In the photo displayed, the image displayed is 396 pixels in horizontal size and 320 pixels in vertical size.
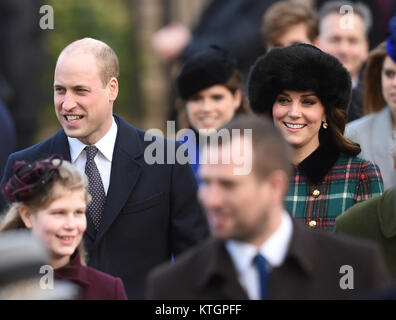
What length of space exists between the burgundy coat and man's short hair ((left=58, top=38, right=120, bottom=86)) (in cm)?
119

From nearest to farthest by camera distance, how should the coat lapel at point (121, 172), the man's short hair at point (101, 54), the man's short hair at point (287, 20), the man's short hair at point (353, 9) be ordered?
the coat lapel at point (121, 172) < the man's short hair at point (101, 54) < the man's short hair at point (287, 20) < the man's short hair at point (353, 9)

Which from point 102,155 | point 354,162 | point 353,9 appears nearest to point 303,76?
point 354,162

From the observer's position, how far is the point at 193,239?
5910mm

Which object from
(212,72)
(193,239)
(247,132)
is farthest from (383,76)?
(247,132)

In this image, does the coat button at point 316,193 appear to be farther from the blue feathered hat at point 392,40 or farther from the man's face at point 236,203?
the man's face at point 236,203

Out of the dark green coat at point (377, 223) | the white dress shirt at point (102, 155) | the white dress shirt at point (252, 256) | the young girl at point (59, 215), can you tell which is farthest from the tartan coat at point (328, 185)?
the white dress shirt at point (252, 256)

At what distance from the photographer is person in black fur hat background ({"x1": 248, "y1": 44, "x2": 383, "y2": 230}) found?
622 centimetres

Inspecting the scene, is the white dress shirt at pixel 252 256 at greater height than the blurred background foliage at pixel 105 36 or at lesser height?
lesser

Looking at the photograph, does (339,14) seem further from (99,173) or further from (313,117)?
(99,173)

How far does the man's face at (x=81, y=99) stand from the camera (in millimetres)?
6062

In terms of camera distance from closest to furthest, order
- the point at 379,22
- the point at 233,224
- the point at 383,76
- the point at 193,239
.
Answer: the point at 233,224, the point at 193,239, the point at 383,76, the point at 379,22

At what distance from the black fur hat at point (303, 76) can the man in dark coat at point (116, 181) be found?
0.59 m
